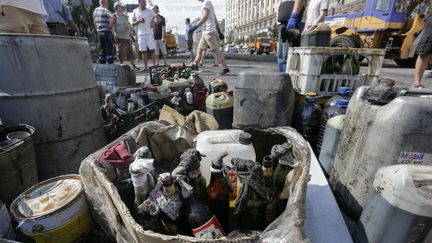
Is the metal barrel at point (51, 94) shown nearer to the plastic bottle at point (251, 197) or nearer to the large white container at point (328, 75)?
the plastic bottle at point (251, 197)

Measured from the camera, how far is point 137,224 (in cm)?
86

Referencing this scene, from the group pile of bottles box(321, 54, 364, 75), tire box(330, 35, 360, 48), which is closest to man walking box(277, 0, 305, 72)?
pile of bottles box(321, 54, 364, 75)

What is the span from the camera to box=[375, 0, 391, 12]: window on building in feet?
27.1

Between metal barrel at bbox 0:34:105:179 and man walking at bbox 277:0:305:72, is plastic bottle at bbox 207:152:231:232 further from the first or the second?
man walking at bbox 277:0:305:72

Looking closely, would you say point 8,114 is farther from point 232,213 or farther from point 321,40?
point 321,40

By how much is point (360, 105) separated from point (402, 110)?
0.29 m

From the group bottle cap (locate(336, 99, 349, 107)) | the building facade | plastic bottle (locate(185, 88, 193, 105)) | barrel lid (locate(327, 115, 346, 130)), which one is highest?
the building facade

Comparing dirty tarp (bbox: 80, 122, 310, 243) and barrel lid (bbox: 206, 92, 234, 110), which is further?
barrel lid (bbox: 206, 92, 234, 110)

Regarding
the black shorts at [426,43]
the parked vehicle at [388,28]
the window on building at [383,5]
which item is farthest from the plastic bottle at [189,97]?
the window on building at [383,5]

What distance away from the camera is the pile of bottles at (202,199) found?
96 cm

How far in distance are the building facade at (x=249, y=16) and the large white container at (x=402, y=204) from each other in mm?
53077

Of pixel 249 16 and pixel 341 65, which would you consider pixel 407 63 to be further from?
pixel 249 16

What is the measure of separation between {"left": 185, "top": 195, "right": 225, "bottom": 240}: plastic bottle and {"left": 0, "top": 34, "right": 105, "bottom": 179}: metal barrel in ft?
5.17

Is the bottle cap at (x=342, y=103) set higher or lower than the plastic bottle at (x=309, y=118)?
higher
